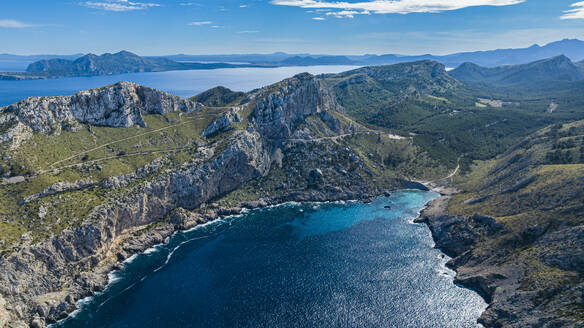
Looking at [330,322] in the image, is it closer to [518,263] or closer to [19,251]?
[518,263]

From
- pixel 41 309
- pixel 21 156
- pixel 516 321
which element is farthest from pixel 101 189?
pixel 516 321

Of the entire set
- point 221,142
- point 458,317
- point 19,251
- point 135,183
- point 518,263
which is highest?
point 221,142

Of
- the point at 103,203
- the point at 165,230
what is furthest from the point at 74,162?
the point at 165,230

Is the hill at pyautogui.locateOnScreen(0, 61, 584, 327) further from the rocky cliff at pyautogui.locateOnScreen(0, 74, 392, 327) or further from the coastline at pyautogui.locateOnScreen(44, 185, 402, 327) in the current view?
the coastline at pyautogui.locateOnScreen(44, 185, 402, 327)

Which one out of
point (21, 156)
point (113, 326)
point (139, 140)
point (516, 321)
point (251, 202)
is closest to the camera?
point (516, 321)

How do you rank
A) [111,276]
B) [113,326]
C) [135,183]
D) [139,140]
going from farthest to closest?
[139,140], [135,183], [111,276], [113,326]

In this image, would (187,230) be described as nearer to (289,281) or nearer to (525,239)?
(289,281)
